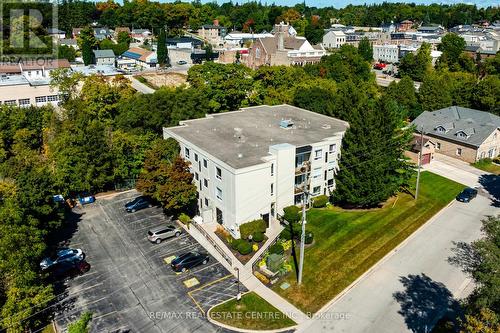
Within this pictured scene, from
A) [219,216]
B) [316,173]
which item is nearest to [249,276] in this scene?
[219,216]

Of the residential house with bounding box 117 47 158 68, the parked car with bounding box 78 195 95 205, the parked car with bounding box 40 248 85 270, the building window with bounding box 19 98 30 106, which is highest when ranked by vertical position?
the residential house with bounding box 117 47 158 68

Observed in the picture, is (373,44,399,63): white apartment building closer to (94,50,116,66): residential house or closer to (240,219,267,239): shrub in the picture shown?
(94,50,116,66): residential house

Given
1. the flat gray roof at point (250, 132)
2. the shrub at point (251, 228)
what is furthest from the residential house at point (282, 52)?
the shrub at point (251, 228)

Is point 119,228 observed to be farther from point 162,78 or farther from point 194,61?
point 194,61

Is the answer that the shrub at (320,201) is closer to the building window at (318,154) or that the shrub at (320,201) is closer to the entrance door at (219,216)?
the building window at (318,154)

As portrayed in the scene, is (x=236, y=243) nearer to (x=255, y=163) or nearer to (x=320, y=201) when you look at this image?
(x=255, y=163)

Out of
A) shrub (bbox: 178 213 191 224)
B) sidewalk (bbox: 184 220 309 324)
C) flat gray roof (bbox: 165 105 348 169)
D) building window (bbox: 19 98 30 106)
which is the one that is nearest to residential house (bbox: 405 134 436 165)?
flat gray roof (bbox: 165 105 348 169)
